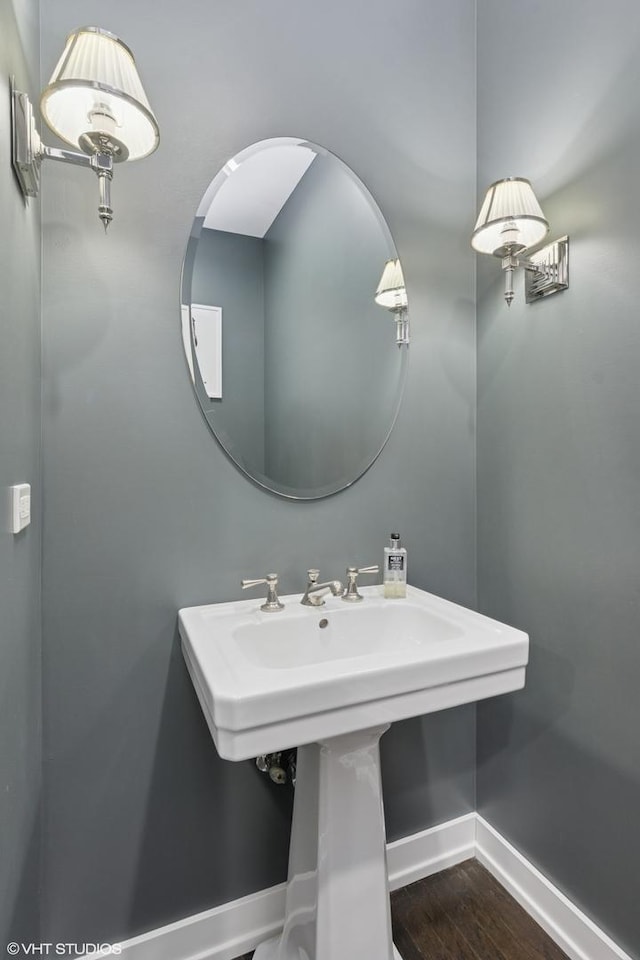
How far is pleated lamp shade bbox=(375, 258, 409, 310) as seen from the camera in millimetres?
1439

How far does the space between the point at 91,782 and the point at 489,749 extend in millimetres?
1169

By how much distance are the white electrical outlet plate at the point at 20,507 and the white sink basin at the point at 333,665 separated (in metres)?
0.40

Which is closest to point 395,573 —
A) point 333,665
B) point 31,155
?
point 333,665

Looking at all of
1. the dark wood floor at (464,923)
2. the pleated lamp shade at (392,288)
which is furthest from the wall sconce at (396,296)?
the dark wood floor at (464,923)

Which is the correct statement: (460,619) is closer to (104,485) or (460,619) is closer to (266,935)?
(104,485)

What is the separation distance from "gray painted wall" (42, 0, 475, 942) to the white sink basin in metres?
0.18

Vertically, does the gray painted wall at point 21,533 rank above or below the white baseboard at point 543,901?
above

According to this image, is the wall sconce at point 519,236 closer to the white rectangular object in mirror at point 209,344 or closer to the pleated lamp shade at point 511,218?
the pleated lamp shade at point 511,218

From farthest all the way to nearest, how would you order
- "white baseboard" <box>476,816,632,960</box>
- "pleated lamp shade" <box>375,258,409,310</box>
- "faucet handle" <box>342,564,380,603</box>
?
"pleated lamp shade" <box>375,258,409,310</box> → "faucet handle" <box>342,564,380,603</box> → "white baseboard" <box>476,816,632,960</box>

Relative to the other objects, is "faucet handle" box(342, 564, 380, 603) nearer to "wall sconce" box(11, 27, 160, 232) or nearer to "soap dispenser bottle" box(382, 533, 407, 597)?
"soap dispenser bottle" box(382, 533, 407, 597)

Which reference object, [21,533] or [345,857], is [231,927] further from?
[21,533]

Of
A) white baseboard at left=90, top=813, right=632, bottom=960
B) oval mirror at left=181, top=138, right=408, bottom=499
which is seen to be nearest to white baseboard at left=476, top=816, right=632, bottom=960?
white baseboard at left=90, top=813, right=632, bottom=960

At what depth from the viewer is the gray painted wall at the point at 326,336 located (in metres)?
1.32

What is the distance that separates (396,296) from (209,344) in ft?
1.95
